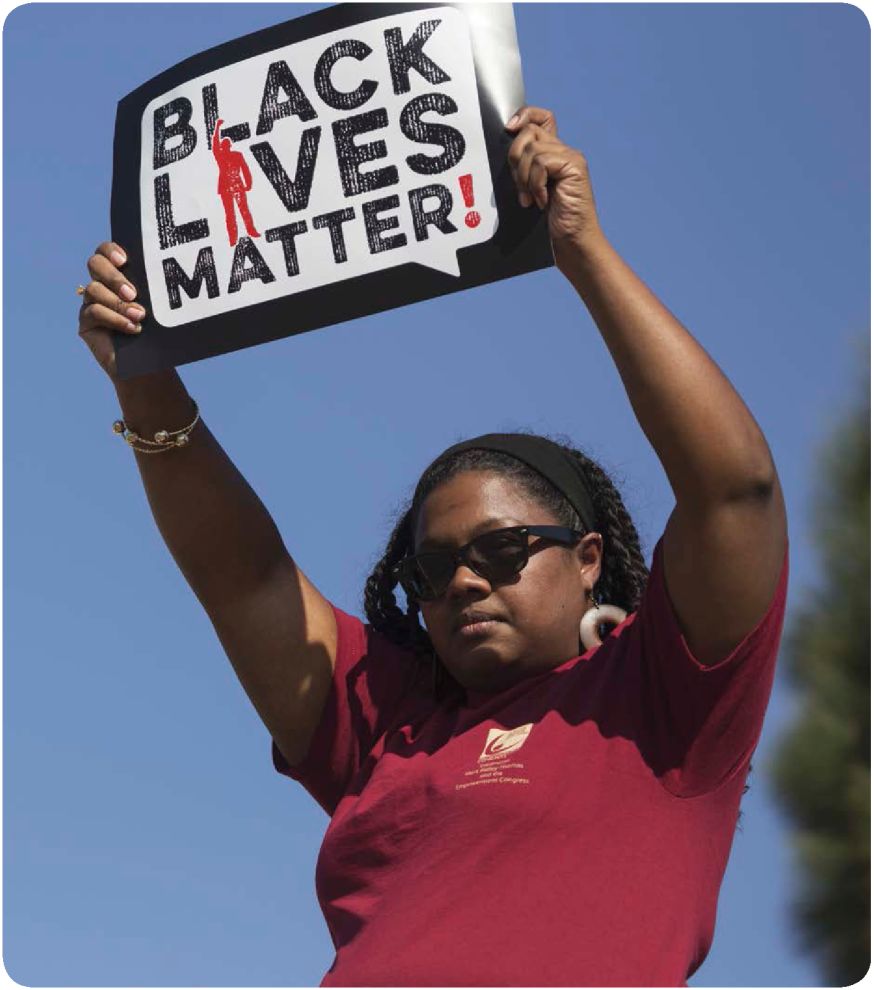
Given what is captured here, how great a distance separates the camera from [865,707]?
19.1 ft

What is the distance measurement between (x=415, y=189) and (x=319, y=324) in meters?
0.37

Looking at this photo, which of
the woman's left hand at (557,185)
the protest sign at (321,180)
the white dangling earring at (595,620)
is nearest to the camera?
the woman's left hand at (557,185)

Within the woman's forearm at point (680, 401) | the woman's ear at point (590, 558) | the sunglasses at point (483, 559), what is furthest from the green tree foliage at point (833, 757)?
the woman's forearm at point (680, 401)

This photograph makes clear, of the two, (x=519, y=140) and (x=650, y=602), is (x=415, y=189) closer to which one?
(x=519, y=140)

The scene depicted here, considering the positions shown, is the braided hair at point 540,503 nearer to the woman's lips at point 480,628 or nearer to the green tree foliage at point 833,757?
the woman's lips at point 480,628

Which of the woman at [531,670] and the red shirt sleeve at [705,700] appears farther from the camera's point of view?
the red shirt sleeve at [705,700]

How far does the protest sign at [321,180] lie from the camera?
3.83 metres

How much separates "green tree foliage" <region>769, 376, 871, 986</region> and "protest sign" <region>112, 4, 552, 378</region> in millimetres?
2539

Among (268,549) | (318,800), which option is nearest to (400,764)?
(318,800)

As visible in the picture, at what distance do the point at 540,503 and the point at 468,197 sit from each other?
78cm

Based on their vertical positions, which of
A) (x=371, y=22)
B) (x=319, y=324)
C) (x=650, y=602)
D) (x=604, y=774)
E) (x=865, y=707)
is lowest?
(x=865, y=707)

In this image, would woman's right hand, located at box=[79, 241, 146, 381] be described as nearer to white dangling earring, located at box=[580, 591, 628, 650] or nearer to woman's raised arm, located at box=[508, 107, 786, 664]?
woman's raised arm, located at box=[508, 107, 786, 664]

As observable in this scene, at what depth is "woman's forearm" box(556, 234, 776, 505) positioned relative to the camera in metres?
3.46

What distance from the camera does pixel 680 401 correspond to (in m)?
3.46
